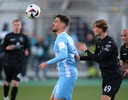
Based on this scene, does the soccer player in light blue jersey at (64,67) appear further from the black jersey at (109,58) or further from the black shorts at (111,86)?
the black shorts at (111,86)

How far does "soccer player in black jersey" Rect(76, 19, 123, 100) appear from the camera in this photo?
16.4 feet

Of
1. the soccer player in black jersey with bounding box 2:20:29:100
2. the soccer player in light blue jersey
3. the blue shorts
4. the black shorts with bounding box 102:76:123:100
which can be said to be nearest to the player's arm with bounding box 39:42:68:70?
the soccer player in light blue jersey

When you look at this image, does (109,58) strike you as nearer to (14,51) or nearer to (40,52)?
(14,51)

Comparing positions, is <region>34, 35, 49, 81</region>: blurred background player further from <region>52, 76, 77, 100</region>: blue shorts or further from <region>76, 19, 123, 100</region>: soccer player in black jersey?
<region>52, 76, 77, 100</region>: blue shorts

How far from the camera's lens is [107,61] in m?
5.13

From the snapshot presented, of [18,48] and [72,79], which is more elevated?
[18,48]

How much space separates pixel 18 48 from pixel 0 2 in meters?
7.00

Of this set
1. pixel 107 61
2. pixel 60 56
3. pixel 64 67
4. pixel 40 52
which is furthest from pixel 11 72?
pixel 40 52

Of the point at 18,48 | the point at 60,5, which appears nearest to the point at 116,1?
the point at 60,5

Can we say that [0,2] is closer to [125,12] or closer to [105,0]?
[105,0]

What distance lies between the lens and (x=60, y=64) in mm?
4980

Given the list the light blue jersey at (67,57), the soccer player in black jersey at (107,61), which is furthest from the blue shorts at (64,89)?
the soccer player in black jersey at (107,61)

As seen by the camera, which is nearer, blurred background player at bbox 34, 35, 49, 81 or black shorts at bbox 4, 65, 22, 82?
black shorts at bbox 4, 65, 22, 82

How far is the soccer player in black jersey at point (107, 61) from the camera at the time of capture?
4.99 m
